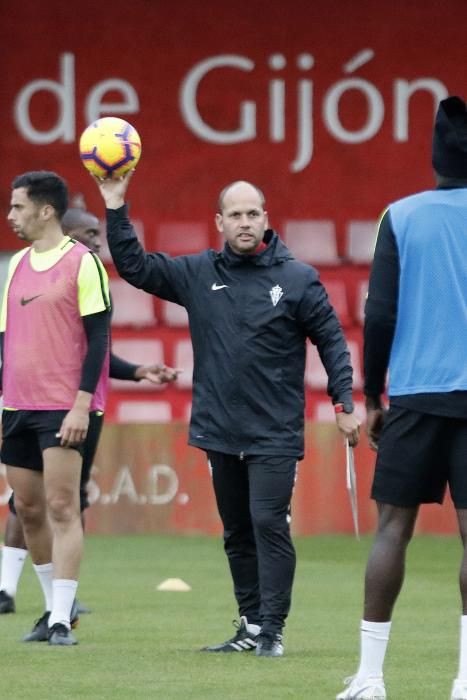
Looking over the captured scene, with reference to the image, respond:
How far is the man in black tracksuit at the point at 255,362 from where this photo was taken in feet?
24.8

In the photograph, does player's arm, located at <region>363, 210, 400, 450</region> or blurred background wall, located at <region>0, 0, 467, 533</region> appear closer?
player's arm, located at <region>363, 210, 400, 450</region>

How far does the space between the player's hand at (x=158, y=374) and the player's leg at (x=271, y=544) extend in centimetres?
106

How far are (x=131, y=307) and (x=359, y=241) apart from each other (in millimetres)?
2018

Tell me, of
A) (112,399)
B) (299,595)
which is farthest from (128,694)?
Result: (112,399)

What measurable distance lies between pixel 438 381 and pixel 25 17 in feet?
34.1

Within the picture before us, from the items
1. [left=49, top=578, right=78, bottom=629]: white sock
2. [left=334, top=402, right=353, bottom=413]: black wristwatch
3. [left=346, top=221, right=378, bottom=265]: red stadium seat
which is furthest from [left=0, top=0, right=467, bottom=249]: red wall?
[left=334, top=402, right=353, bottom=413]: black wristwatch

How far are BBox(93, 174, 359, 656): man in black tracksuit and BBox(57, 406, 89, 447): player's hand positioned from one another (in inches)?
18.8

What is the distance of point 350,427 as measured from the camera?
7.30 m

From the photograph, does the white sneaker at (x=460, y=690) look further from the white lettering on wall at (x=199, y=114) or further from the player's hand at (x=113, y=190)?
the white lettering on wall at (x=199, y=114)

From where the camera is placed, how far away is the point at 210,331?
7.68 meters

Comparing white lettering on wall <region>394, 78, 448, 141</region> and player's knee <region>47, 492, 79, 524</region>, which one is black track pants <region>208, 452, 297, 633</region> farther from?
white lettering on wall <region>394, 78, 448, 141</region>

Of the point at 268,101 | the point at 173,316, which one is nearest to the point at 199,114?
the point at 268,101

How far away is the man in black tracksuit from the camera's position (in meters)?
7.55

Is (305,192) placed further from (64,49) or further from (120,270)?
(120,270)
